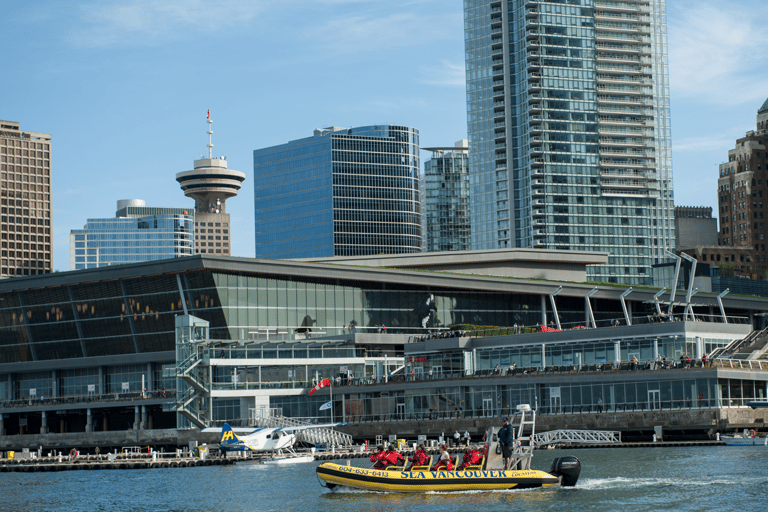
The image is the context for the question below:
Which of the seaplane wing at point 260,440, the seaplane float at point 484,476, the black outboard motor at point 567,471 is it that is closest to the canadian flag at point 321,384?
the seaplane wing at point 260,440

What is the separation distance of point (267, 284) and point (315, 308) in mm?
7066

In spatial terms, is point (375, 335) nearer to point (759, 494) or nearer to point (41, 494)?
point (41, 494)

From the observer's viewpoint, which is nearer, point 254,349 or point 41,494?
point 41,494

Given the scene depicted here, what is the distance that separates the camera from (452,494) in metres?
65.6

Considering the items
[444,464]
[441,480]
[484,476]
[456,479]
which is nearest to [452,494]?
[444,464]

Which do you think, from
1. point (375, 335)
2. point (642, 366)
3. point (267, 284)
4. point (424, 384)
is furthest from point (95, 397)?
point (642, 366)

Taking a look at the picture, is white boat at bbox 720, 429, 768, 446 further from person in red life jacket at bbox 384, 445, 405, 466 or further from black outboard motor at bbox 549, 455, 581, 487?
person in red life jacket at bbox 384, 445, 405, 466

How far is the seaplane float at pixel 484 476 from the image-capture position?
62625mm

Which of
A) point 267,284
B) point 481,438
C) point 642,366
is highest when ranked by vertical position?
point 267,284

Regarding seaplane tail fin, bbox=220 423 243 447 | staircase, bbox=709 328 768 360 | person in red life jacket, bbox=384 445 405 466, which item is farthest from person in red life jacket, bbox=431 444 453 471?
staircase, bbox=709 328 768 360

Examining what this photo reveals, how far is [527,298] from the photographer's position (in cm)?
15088

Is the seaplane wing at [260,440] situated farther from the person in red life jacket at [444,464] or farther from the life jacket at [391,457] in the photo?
the person in red life jacket at [444,464]

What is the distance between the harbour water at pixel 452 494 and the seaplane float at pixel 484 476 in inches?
31.3

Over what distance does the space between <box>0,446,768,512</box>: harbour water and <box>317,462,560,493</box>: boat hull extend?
0.76 metres
